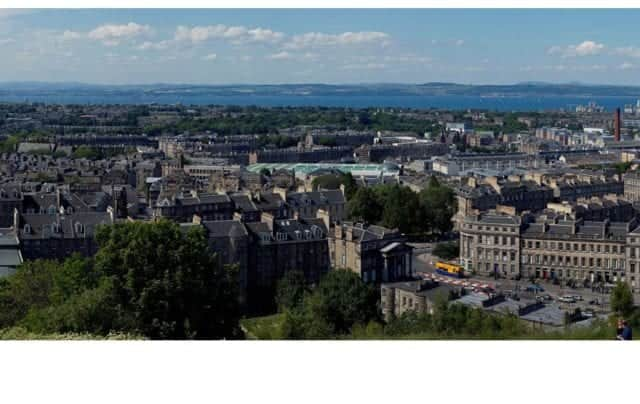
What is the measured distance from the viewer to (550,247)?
3269 centimetres

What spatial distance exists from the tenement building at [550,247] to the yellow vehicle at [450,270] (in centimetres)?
63

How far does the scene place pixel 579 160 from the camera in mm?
72812

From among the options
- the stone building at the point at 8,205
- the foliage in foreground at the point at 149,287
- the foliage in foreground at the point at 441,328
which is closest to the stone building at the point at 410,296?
the foliage in foreground at the point at 441,328

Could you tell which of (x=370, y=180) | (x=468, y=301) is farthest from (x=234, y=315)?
(x=370, y=180)

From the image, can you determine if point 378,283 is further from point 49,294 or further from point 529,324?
point 49,294

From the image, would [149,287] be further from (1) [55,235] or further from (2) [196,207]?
(2) [196,207]

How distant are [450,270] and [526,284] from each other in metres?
2.75

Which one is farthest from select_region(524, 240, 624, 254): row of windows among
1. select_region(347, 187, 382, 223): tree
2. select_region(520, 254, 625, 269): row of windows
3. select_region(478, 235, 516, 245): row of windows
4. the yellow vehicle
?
select_region(347, 187, 382, 223): tree

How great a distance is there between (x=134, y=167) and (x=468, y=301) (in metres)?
40.0

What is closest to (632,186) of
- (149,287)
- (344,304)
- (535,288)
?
(535,288)

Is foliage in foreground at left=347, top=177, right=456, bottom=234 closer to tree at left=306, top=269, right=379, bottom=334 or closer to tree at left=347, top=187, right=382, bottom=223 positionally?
tree at left=347, top=187, right=382, bottom=223

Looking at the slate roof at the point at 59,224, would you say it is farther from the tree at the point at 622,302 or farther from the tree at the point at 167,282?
the tree at the point at 622,302

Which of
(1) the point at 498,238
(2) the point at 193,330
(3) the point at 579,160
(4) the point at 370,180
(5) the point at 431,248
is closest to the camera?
(2) the point at 193,330

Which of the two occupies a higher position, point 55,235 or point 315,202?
point 55,235
